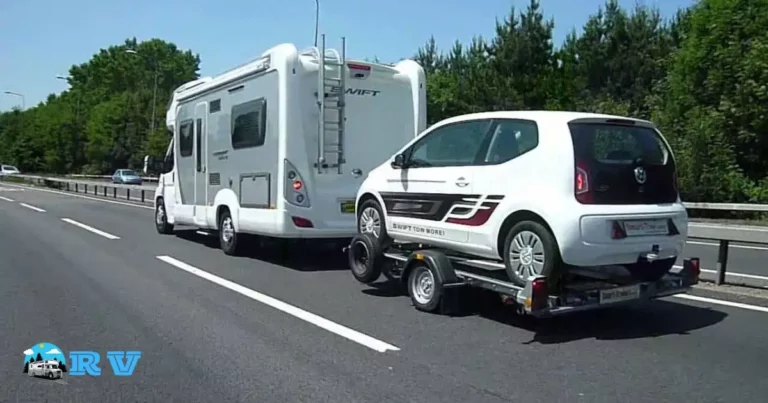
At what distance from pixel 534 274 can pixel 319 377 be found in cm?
228

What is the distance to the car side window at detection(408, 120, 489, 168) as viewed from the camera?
7.71 meters

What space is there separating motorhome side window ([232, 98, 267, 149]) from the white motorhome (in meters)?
0.02

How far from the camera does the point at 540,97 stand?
120 ft

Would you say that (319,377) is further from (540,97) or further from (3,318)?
(540,97)

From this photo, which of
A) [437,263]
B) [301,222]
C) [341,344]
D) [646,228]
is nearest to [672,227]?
[646,228]

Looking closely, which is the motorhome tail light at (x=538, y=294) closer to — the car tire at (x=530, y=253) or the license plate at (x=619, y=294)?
the car tire at (x=530, y=253)

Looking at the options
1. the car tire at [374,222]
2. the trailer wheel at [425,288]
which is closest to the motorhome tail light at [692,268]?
the trailer wheel at [425,288]

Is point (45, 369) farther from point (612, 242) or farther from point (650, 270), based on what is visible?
point (650, 270)

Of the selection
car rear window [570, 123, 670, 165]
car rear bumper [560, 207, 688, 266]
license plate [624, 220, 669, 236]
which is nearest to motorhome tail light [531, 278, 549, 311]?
car rear bumper [560, 207, 688, 266]

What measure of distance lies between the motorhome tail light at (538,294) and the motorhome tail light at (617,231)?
769mm

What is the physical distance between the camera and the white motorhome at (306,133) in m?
10.8

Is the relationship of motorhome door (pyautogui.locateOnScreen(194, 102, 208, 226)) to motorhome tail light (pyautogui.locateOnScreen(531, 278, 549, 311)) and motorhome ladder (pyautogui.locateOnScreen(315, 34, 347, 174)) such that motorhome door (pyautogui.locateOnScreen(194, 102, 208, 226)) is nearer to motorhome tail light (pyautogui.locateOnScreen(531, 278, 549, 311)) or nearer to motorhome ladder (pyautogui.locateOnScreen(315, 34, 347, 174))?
motorhome ladder (pyautogui.locateOnScreen(315, 34, 347, 174))

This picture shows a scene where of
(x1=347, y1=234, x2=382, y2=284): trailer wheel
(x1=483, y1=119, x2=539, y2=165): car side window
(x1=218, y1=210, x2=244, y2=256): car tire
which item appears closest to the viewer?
(x1=483, y1=119, x2=539, y2=165): car side window

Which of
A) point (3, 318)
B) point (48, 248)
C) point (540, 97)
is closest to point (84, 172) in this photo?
point (540, 97)
